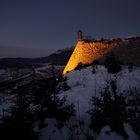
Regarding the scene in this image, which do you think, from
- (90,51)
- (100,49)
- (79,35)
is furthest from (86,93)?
(79,35)

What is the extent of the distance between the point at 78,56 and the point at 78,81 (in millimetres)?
10346

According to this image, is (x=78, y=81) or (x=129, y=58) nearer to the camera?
(x=78, y=81)

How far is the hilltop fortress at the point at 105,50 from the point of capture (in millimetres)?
23278

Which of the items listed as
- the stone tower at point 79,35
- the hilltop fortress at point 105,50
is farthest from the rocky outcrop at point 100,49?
the stone tower at point 79,35

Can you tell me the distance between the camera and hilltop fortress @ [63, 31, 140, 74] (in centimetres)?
2328

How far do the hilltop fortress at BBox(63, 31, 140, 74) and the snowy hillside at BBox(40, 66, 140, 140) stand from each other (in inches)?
181

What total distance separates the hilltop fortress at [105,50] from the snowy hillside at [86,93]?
181 inches

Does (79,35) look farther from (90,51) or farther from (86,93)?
(86,93)

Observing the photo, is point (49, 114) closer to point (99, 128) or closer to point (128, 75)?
point (99, 128)

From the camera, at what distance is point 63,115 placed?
34.0ft

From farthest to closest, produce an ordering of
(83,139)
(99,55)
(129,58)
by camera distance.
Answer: (99,55)
(129,58)
(83,139)

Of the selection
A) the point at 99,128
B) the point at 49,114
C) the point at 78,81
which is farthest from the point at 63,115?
the point at 78,81

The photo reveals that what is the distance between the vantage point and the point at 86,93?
47.4ft

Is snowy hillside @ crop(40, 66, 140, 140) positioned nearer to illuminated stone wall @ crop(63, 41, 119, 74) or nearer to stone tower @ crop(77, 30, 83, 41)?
illuminated stone wall @ crop(63, 41, 119, 74)
